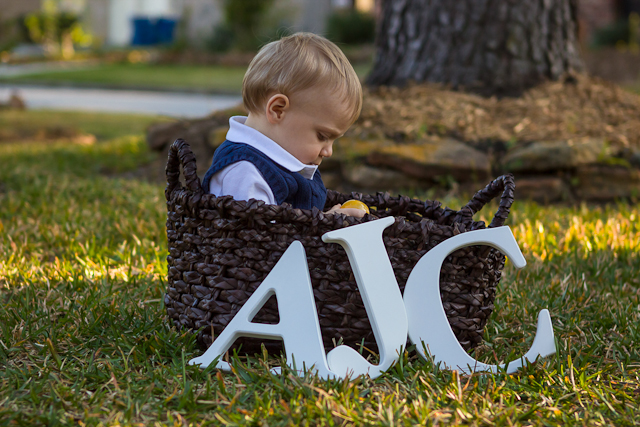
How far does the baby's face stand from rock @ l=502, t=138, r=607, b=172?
234cm

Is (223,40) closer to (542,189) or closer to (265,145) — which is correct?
(542,189)

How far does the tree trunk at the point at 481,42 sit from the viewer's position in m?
4.61

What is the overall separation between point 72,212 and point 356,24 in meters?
19.1

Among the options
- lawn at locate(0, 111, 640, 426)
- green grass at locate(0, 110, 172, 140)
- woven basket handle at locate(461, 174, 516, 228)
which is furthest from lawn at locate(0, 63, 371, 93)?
woven basket handle at locate(461, 174, 516, 228)

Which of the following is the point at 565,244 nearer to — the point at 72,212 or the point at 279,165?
the point at 279,165

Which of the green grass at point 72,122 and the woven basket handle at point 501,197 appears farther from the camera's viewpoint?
the green grass at point 72,122

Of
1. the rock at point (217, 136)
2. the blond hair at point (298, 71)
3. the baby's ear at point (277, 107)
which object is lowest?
the rock at point (217, 136)

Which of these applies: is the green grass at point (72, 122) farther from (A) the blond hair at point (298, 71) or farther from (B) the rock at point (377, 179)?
(A) the blond hair at point (298, 71)

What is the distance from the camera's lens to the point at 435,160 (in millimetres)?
4016

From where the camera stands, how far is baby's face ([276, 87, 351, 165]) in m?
1.86

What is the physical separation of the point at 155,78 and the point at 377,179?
45.3 ft

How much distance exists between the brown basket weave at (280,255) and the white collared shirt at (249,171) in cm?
11

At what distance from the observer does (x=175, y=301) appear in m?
1.90

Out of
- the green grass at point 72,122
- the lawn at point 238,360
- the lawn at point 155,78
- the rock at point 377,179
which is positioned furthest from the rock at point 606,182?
the lawn at point 155,78
